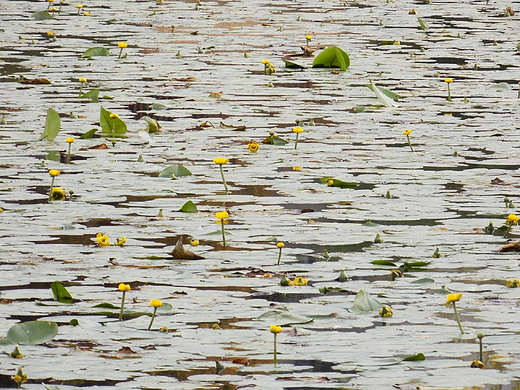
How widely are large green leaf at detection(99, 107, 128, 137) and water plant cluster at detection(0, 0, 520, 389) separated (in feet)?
0.04

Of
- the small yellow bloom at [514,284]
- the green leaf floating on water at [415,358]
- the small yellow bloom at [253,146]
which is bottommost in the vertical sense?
the green leaf floating on water at [415,358]

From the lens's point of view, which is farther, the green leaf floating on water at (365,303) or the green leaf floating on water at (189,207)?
the green leaf floating on water at (189,207)

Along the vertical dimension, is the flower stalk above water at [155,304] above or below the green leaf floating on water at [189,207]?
below

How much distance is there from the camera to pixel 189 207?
4.14 metres

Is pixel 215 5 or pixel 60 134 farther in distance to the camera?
pixel 215 5

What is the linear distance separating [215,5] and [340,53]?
14.8 feet

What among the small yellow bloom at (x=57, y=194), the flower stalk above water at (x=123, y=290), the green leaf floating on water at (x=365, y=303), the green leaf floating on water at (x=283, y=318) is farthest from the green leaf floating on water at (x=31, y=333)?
the small yellow bloom at (x=57, y=194)

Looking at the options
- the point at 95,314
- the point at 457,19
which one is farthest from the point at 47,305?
the point at 457,19

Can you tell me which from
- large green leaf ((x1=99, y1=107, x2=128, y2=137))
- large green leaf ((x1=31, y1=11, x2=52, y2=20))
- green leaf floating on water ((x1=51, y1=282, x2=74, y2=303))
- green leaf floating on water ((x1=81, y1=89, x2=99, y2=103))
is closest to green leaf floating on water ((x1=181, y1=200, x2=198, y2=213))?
green leaf floating on water ((x1=51, y1=282, x2=74, y2=303))

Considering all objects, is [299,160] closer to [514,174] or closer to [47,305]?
[514,174]

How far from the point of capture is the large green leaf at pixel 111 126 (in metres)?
5.54

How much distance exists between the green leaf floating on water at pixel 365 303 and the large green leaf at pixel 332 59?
4.67 metres

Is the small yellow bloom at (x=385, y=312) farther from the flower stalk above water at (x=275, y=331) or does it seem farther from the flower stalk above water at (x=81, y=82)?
the flower stalk above water at (x=81, y=82)

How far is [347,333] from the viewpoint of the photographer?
9.80ft
